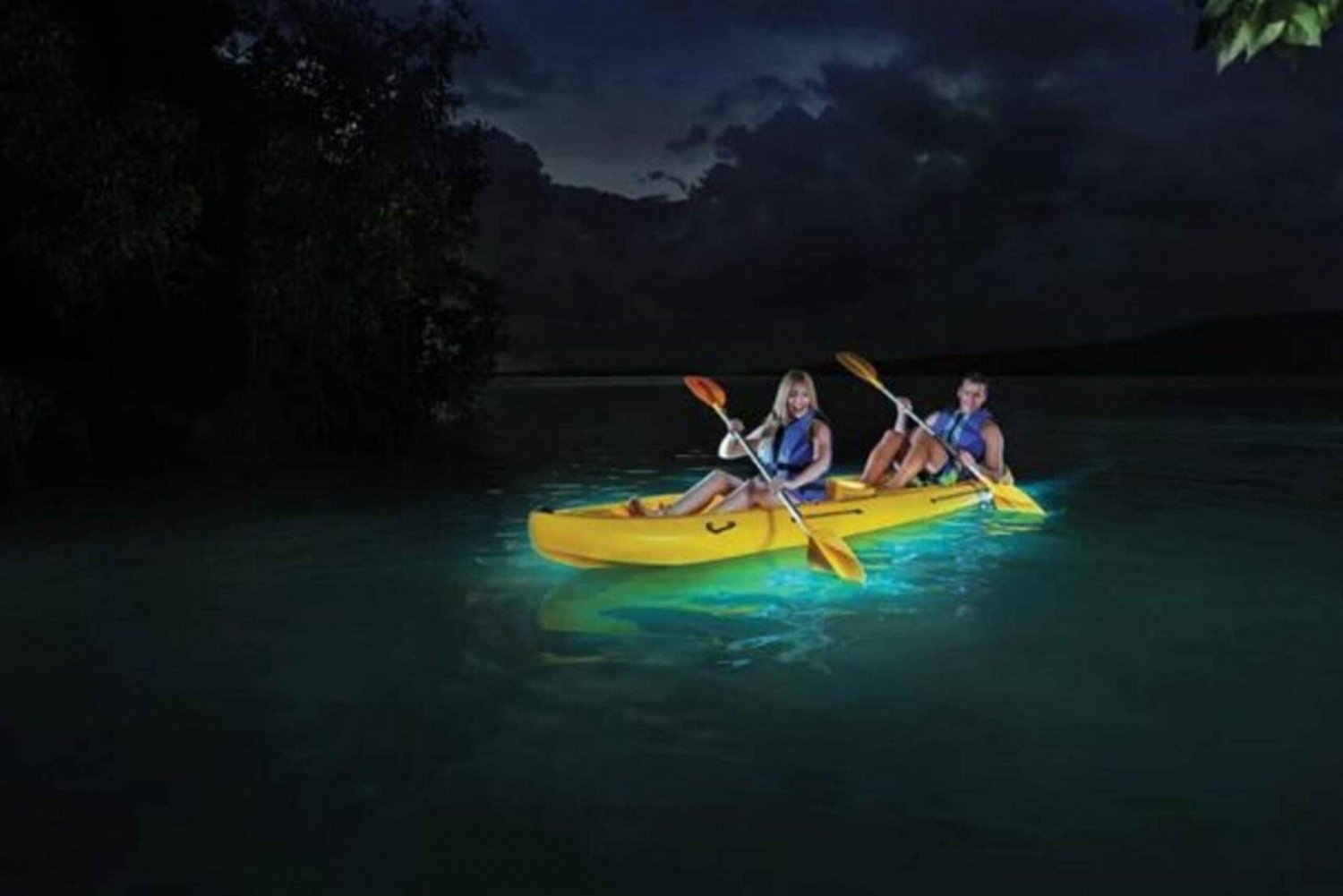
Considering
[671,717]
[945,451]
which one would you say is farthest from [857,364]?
[671,717]

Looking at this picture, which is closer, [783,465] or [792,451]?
[792,451]

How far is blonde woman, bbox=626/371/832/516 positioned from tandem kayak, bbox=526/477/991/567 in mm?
156

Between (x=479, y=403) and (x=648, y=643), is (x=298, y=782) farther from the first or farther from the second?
(x=479, y=403)

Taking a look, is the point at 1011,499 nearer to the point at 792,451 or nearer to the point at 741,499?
the point at 792,451

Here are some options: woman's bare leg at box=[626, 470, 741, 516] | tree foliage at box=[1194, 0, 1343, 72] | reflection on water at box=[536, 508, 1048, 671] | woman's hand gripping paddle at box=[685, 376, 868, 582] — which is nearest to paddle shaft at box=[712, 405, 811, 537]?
woman's hand gripping paddle at box=[685, 376, 868, 582]

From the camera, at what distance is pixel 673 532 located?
9.28 m

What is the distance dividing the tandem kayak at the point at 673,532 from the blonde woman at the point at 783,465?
0.16 m

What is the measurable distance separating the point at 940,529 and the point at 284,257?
1120 centimetres

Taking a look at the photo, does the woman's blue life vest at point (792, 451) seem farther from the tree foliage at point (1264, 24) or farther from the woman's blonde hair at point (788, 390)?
the tree foliage at point (1264, 24)

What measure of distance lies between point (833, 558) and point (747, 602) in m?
1.07

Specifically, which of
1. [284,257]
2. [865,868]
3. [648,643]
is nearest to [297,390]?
[284,257]

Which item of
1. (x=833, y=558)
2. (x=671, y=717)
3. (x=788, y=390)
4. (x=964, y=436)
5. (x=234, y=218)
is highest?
(x=234, y=218)

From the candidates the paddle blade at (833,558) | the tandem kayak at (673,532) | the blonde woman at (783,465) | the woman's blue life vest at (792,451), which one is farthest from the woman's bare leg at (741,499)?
the paddle blade at (833,558)

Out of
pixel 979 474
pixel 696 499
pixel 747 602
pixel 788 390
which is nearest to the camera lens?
pixel 747 602
